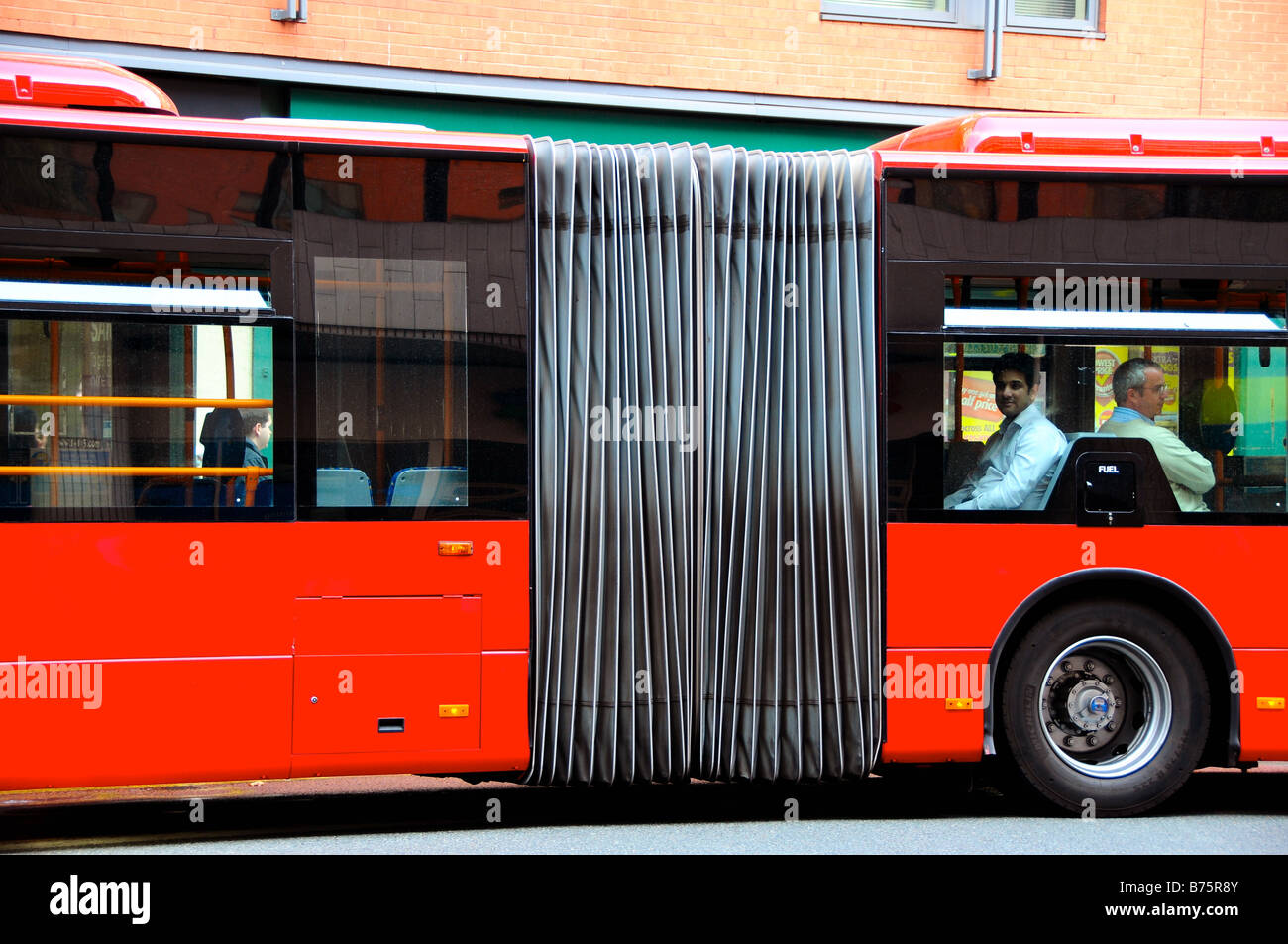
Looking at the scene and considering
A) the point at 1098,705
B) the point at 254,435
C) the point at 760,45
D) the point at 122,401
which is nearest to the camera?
the point at 122,401

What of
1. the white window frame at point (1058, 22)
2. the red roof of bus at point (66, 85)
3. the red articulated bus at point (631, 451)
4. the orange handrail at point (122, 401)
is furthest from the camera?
the white window frame at point (1058, 22)

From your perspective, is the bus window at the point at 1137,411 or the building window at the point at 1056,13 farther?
the building window at the point at 1056,13

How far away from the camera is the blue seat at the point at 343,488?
209 inches

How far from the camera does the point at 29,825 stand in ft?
19.5

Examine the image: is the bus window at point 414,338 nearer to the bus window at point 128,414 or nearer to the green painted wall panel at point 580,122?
the bus window at point 128,414

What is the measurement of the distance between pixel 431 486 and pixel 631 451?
0.87 m

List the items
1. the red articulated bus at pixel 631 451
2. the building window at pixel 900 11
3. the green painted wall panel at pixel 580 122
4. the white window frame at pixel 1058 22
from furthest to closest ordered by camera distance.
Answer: the white window frame at pixel 1058 22 < the building window at pixel 900 11 < the green painted wall panel at pixel 580 122 < the red articulated bus at pixel 631 451

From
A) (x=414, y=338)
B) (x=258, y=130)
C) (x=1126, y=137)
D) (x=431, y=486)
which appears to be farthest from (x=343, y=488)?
(x=1126, y=137)

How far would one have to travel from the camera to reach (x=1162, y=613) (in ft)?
18.8

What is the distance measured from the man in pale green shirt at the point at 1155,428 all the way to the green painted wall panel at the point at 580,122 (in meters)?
6.02

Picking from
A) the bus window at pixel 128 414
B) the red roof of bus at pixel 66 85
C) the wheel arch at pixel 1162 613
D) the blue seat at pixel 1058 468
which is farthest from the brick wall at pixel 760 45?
the wheel arch at pixel 1162 613

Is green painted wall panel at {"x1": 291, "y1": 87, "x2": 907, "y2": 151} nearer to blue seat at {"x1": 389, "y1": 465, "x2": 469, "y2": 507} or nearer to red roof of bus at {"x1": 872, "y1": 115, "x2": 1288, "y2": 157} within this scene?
red roof of bus at {"x1": 872, "y1": 115, "x2": 1288, "y2": 157}

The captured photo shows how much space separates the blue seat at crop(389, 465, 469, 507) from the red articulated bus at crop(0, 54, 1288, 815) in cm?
2

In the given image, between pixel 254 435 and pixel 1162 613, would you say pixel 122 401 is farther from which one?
pixel 1162 613
